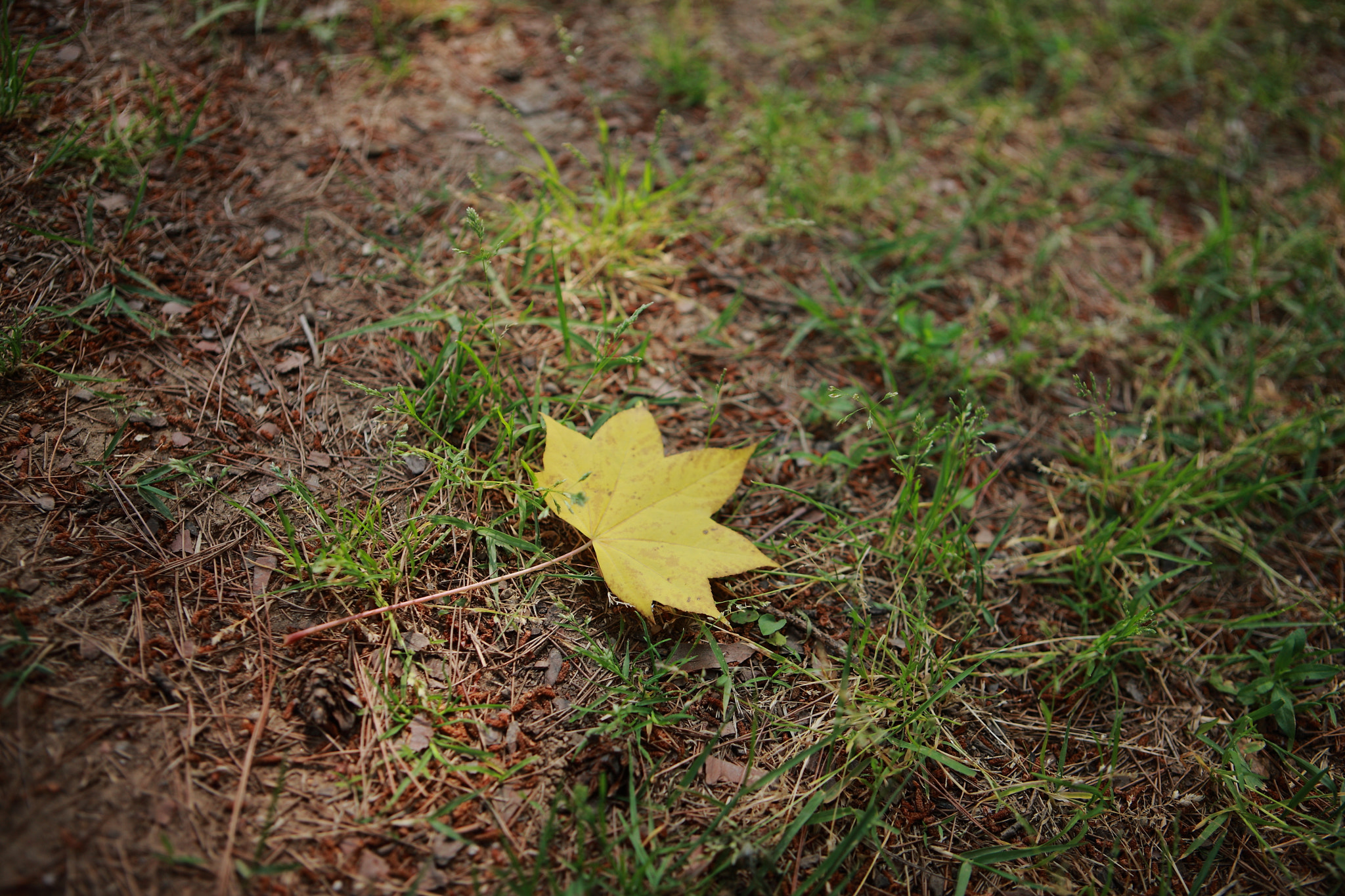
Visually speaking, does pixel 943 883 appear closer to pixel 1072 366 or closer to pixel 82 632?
pixel 1072 366

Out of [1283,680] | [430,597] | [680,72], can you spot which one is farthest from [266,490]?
[1283,680]

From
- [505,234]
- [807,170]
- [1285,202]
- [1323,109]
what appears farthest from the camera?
[1323,109]

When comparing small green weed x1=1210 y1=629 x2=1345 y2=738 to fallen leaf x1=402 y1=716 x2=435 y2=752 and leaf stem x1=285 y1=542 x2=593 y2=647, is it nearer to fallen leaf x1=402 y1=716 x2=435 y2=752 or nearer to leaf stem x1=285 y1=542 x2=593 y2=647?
leaf stem x1=285 y1=542 x2=593 y2=647

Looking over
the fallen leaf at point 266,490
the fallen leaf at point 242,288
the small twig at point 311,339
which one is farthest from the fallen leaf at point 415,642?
the fallen leaf at point 242,288

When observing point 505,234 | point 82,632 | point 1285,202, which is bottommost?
point 82,632

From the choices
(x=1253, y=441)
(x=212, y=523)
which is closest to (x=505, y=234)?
(x=212, y=523)

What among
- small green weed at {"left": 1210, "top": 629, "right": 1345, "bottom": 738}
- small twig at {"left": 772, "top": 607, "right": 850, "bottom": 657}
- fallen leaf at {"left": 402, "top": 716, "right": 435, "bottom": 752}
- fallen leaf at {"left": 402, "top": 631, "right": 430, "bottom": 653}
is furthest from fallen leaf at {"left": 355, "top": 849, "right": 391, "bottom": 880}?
small green weed at {"left": 1210, "top": 629, "right": 1345, "bottom": 738}

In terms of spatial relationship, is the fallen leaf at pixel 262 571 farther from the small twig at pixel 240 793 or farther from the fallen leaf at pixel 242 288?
the fallen leaf at pixel 242 288

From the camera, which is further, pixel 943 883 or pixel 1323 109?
pixel 1323 109
